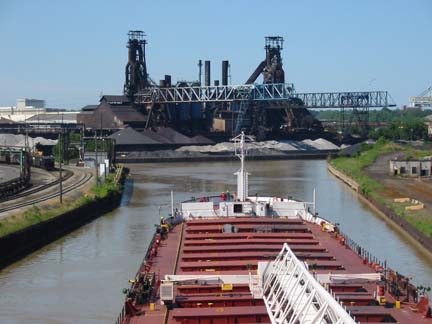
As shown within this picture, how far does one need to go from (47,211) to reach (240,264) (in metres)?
19.9

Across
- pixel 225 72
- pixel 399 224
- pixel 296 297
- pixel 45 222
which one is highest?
pixel 225 72

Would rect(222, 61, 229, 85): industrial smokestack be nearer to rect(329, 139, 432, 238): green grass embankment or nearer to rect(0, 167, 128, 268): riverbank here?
rect(329, 139, 432, 238): green grass embankment

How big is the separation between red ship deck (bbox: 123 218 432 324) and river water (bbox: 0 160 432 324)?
2.41 meters

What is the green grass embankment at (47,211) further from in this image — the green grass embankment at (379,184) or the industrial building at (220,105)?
the industrial building at (220,105)

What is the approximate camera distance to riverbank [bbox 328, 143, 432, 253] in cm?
3150

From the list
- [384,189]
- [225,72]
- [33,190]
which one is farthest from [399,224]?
[225,72]

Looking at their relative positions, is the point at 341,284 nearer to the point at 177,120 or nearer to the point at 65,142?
the point at 65,142

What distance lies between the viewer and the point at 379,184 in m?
50.7

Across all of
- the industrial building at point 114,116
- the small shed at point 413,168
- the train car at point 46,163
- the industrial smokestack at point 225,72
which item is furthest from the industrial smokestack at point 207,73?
the small shed at point 413,168

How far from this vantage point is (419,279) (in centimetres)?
2262

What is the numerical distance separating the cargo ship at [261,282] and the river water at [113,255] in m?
2.40

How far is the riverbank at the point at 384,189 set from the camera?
3150 centimetres

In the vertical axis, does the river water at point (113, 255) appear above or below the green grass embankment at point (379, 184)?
below

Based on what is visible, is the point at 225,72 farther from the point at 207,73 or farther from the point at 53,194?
the point at 53,194
